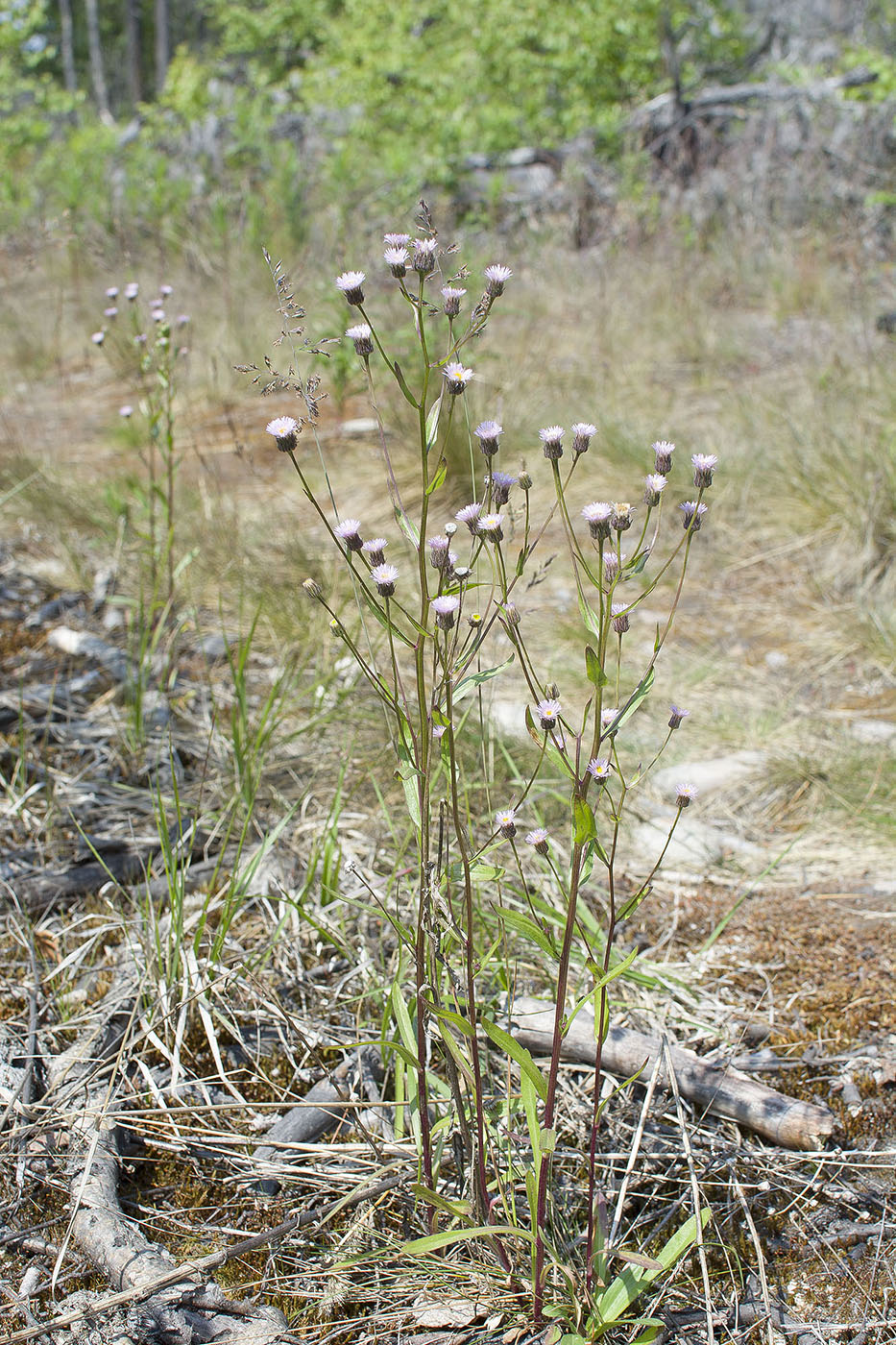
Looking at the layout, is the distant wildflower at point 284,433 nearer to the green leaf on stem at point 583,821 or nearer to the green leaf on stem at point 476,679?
the green leaf on stem at point 476,679

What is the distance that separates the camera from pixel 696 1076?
150cm

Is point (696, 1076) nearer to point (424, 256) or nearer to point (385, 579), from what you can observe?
point (385, 579)

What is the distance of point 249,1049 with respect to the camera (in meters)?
1.60

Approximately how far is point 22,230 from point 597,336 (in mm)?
5226

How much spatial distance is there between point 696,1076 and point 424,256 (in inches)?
49.7

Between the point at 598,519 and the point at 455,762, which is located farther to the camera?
the point at 455,762

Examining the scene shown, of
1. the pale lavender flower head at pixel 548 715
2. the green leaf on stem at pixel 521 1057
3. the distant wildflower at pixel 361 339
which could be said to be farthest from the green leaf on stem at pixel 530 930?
the distant wildflower at pixel 361 339

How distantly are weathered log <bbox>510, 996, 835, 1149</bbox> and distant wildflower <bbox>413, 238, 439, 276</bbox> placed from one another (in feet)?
3.58

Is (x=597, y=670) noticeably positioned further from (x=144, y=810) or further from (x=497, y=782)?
(x=144, y=810)

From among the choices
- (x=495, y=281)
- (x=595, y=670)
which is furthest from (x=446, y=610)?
(x=495, y=281)

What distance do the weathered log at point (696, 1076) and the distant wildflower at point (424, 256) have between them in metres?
1.09

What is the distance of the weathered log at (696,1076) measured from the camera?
1432 mm

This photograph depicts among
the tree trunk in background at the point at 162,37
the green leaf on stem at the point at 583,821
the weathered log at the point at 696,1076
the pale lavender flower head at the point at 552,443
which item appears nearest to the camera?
the green leaf on stem at the point at 583,821

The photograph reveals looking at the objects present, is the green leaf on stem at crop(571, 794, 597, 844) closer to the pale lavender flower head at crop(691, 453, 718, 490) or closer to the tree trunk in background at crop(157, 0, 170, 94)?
the pale lavender flower head at crop(691, 453, 718, 490)
